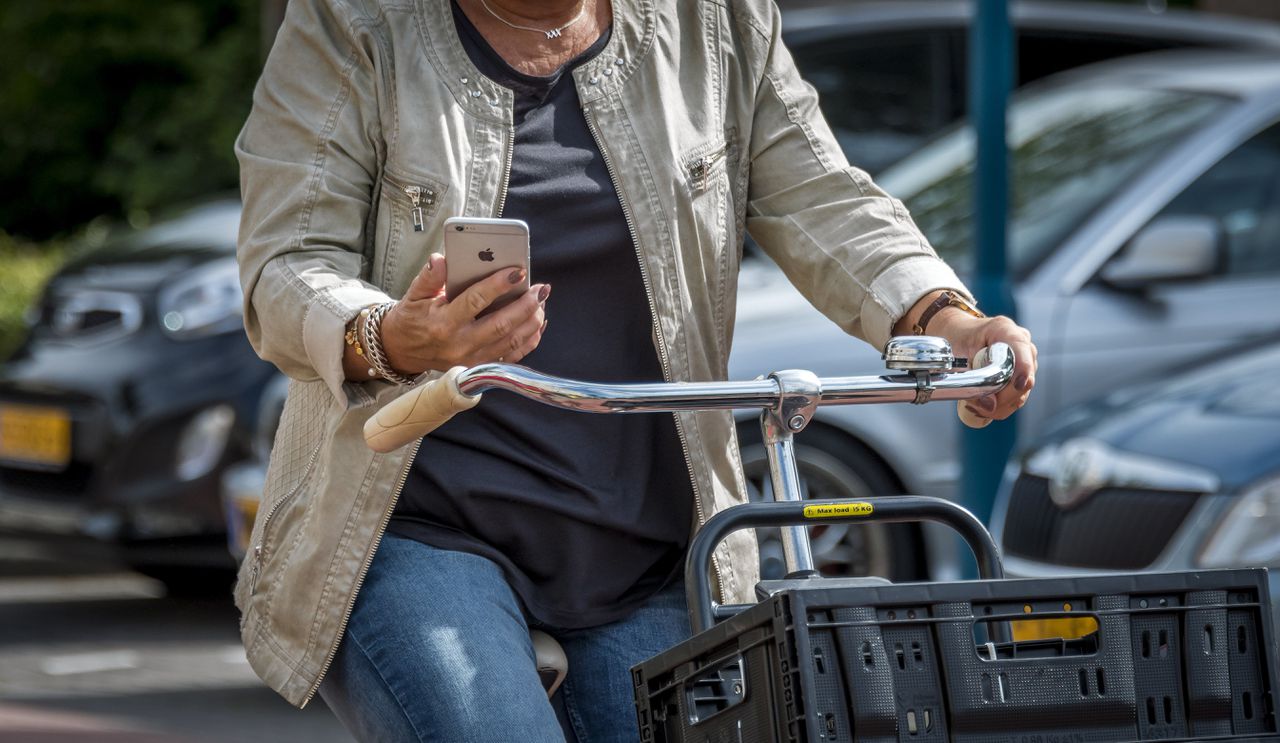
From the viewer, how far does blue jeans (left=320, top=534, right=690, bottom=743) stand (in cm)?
199

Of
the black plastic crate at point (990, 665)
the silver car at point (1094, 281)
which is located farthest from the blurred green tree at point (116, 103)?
the black plastic crate at point (990, 665)

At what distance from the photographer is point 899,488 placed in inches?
225

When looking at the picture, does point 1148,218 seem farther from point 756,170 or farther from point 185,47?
point 185,47

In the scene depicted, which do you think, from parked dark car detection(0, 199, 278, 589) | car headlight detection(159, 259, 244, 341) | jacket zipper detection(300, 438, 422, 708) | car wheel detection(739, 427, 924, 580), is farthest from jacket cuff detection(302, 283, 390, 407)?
car headlight detection(159, 259, 244, 341)

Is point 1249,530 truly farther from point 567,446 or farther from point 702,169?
point 567,446

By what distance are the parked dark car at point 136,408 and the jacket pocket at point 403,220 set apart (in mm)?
4319

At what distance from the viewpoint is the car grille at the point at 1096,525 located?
173 inches

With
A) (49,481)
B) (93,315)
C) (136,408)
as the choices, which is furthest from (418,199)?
(93,315)

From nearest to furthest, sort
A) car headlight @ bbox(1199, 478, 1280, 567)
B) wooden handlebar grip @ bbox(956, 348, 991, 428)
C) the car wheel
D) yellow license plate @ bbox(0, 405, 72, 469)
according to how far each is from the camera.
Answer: wooden handlebar grip @ bbox(956, 348, 991, 428) < car headlight @ bbox(1199, 478, 1280, 567) < the car wheel < yellow license plate @ bbox(0, 405, 72, 469)

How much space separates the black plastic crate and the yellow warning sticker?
0.22 m

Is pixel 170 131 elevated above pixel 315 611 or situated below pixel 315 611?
above

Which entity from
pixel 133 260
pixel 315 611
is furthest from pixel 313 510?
pixel 133 260

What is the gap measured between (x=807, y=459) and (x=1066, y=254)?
1.00m

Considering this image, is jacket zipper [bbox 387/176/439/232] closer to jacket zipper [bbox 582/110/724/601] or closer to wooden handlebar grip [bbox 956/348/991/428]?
jacket zipper [bbox 582/110/724/601]
